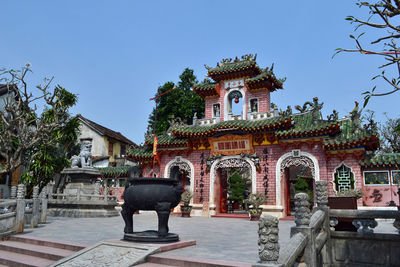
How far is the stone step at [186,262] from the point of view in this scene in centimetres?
450

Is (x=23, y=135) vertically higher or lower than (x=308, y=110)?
lower

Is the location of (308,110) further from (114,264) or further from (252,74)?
(114,264)

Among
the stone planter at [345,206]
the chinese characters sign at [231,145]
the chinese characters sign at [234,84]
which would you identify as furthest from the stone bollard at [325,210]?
the chinese characters sign at [234,84]

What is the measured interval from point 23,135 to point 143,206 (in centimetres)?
904

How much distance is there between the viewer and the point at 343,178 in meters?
14.3

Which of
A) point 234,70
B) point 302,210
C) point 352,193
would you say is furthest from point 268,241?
point 234,70

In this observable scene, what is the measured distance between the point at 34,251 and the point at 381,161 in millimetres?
13633

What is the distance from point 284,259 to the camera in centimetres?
381

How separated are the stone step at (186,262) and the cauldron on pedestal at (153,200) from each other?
80 centimetres

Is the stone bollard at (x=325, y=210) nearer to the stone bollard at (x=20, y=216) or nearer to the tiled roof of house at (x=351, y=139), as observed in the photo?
the stone bollard at (x=20, y=216)

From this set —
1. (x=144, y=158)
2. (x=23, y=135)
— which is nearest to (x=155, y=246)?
(x=23, y=135)

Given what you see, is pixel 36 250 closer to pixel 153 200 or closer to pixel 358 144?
pixel 153 200

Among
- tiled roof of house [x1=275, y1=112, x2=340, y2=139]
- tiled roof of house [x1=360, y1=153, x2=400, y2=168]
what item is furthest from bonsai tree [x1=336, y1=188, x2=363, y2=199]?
tiled roof of house [x1=275, y1=112, x2=340, y2=139]

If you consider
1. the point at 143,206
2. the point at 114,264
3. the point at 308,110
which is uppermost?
the point at 308,110
